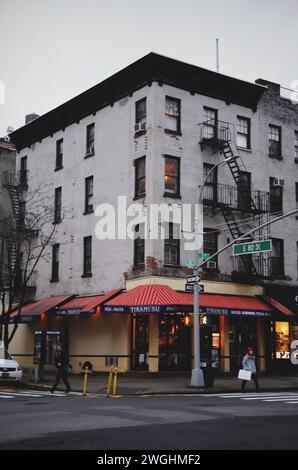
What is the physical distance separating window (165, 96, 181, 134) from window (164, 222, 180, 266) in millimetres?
5099

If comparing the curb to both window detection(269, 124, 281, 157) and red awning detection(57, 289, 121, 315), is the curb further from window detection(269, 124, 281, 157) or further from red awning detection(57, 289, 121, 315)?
window detection(269, 124, 281, 157)

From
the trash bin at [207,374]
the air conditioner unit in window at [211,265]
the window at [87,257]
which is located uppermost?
the window at [87,257]

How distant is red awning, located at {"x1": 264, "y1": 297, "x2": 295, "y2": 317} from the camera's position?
103ft

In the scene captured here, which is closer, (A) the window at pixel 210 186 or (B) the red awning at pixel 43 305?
(A) the window at pixel 210 186

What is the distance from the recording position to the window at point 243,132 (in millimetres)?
33938

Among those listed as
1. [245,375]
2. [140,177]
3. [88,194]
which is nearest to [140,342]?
[140,177]

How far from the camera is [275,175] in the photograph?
35062 millimetres

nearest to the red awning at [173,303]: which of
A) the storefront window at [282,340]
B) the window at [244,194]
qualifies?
the storefront window at [282,340]

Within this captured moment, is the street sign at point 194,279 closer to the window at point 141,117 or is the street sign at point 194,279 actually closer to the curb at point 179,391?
the curb at point 179,391

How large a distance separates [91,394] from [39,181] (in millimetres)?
20500

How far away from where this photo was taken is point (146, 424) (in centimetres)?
1246

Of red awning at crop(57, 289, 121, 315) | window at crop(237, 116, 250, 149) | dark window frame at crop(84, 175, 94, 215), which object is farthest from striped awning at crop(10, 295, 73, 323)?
window at crop(237, 116, 250, 149)

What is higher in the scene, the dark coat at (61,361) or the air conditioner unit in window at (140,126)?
the air conditioner unit in window at (140,126)

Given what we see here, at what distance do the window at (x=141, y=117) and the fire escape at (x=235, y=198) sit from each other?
3.13 metres
